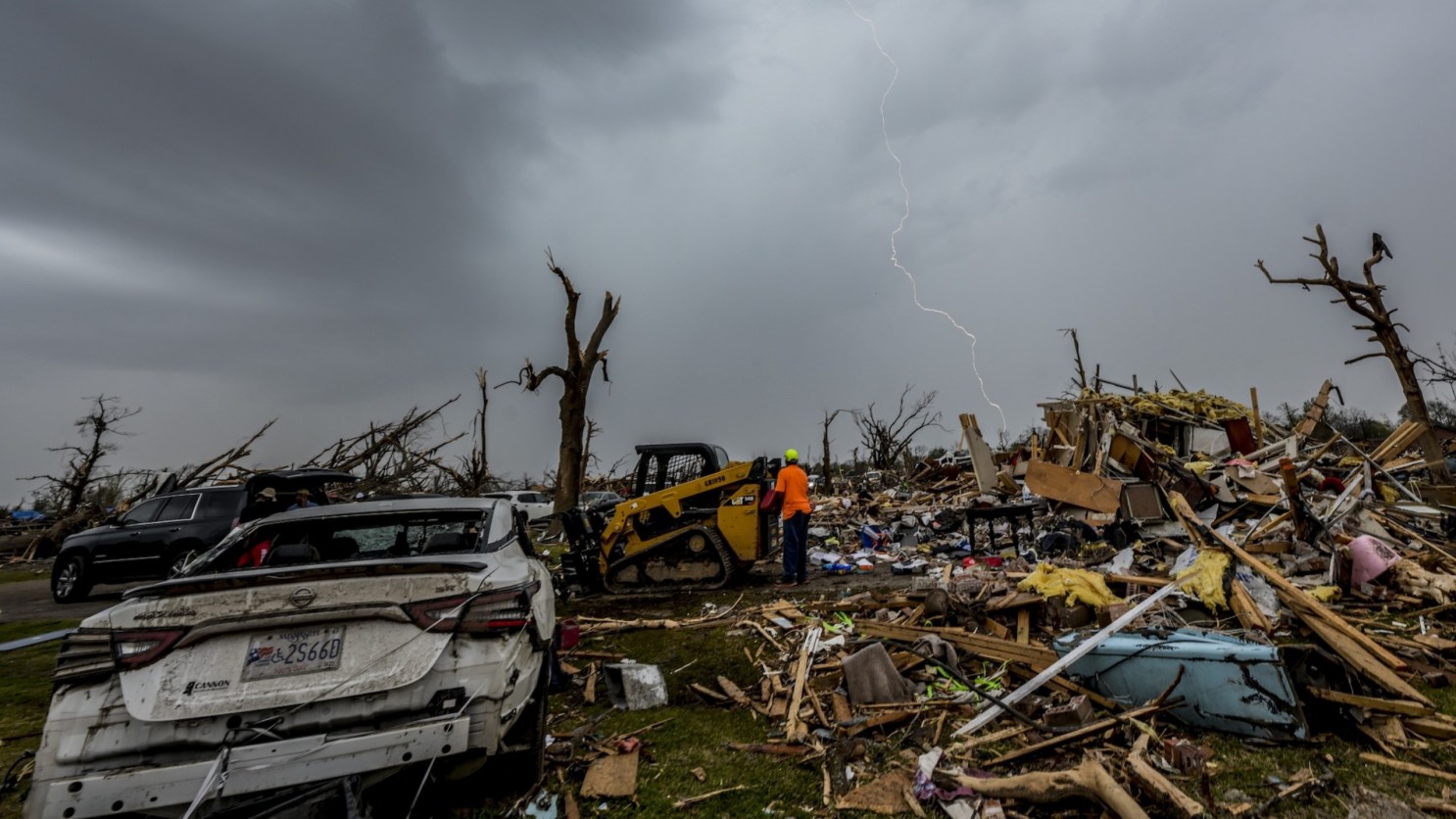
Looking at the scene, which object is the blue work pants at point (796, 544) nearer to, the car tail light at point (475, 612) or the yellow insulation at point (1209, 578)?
the yellow insulation at point (1209, 578)

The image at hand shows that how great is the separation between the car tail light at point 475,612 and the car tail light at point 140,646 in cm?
95

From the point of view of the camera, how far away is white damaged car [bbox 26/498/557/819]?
2.42 m

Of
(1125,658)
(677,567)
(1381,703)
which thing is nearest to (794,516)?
(677,567)

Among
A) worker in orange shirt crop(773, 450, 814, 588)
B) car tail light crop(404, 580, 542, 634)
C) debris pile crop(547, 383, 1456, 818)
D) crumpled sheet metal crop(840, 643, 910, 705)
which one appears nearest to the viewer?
car tail light crop(404, 580, 542, 634)

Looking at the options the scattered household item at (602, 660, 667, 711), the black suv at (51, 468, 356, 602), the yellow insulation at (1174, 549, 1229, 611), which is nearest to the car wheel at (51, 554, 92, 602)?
the black suv at (51, 468, 356, 602)

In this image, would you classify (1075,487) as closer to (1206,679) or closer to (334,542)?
(1206,679)

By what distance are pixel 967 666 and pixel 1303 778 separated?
2.14 meters

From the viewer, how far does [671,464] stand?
31.6 feet

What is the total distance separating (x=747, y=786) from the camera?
3451 millimetres

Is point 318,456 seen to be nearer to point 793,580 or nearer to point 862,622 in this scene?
point 793,580

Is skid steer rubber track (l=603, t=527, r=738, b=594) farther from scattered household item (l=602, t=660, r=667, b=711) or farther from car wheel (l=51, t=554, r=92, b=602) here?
car wheel (l=51, t=554, r=92, b=602)

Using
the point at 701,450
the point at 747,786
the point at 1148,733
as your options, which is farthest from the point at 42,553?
the point at 1148,733

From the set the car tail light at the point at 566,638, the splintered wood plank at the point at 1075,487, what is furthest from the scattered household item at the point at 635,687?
the splintered wood plank at the point at 1075,487

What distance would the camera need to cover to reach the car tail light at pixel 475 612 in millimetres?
2803
